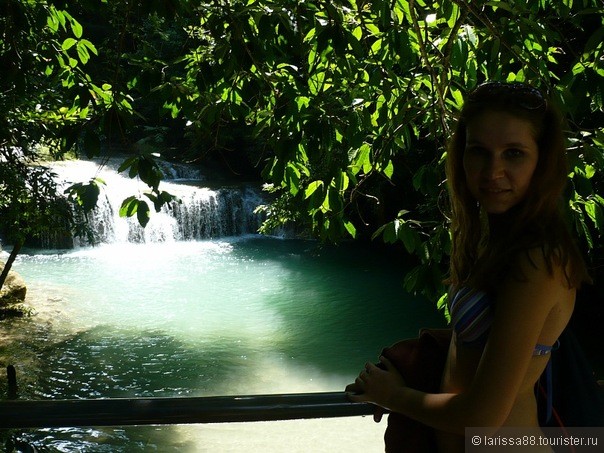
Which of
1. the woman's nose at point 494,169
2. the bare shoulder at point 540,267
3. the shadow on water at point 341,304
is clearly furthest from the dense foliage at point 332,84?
the shadow on water at point 341,304

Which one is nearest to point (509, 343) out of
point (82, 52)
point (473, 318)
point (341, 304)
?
point (473, 318)

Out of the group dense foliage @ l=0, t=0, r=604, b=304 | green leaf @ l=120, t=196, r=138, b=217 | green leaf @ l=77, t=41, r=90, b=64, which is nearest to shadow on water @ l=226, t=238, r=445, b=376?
dense foliage @ l=0, t=0, r=604, b=304

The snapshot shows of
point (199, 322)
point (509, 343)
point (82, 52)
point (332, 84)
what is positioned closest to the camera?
point (509, 343)

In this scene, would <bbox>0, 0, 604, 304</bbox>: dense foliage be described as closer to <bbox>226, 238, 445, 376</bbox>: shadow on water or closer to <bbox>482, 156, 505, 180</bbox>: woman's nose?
<bbox>482, 156, 505, 180</bbox>: woman's nose

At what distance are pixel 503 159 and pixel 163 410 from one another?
0.71m

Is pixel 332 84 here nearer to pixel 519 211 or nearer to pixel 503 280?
pixel 519 211

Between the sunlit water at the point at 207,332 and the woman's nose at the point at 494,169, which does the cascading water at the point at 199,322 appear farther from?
the woman's nose at the point at 494,169

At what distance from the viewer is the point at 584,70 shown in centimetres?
190

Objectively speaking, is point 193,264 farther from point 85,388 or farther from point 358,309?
point 85,388

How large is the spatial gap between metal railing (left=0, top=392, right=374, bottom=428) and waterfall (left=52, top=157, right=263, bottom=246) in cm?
1564

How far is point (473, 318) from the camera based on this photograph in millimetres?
1053

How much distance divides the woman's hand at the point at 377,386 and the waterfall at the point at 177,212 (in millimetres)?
15616

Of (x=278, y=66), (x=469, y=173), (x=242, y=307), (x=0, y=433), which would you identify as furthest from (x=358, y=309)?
(x=469, y=173)

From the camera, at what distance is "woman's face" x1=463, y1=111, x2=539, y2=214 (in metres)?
1.10
